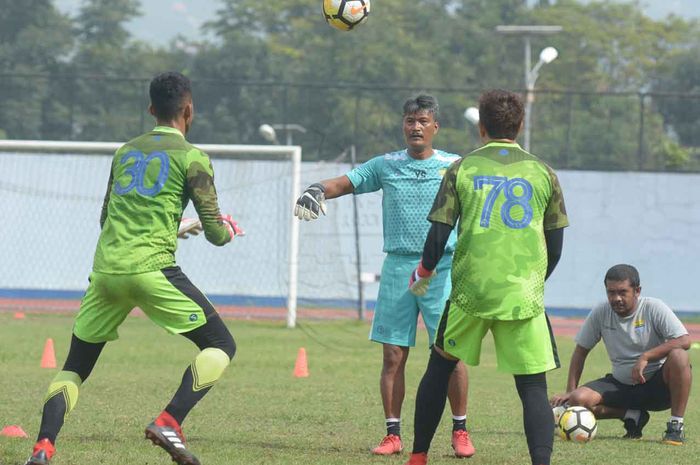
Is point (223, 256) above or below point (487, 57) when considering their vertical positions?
below

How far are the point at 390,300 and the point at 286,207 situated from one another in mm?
15971

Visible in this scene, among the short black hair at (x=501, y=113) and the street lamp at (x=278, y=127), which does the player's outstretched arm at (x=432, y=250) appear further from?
the street lamp at (x=278, y=127)

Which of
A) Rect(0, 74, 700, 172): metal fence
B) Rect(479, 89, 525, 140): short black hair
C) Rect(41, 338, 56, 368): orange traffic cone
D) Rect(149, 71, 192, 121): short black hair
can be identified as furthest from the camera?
Rect(0, 74, 700, 172): metal fence

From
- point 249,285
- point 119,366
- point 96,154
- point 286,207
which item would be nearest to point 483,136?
point 119,366

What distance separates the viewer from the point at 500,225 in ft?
19.7

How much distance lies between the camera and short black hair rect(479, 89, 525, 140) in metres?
6.13

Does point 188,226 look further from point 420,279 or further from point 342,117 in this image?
point 342,117

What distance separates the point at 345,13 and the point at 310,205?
3.29 m

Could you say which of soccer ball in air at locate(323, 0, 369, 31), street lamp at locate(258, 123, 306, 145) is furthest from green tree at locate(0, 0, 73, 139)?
soccer ball in air at locate(323, 0, 369, 31)

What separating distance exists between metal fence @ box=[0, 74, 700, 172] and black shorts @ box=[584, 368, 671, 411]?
19.1 metres

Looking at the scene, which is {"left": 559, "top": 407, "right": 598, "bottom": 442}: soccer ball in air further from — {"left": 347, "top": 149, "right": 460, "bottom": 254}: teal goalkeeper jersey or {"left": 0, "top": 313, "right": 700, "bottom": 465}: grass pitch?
{"left": 347, "top": 149, "right": 460, "bottom": 254}: teal goalkeeper jersey

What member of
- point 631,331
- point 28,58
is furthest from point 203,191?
point 28,58

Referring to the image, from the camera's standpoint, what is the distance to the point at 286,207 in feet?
77.2

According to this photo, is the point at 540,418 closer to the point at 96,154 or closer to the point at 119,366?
the point at 119,366
